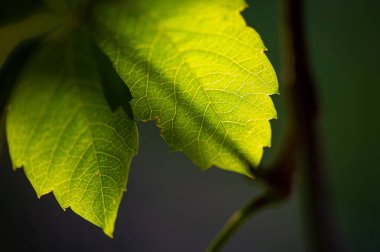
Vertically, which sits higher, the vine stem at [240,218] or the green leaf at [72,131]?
the green leaf at [72,131]

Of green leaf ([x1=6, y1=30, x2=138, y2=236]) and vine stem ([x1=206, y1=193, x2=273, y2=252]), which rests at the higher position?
green leaf ([x1=6, y1=30, x2=138, y2=236])

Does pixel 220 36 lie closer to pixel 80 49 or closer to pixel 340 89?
pixel 80 49

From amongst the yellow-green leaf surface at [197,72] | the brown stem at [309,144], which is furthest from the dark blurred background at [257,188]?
the yellow-green leaf surface at [197,72]

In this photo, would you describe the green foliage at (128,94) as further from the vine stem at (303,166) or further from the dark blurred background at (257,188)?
the dark blurred background at (257,188)

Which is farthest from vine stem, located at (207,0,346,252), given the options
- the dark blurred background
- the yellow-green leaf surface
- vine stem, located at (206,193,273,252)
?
the dark blurred background

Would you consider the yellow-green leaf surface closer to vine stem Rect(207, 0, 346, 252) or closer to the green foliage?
the green foliage

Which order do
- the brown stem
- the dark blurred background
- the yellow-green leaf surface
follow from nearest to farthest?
1. the yellow-green leaf surface
2. the brown stem
3. the dark blurred background

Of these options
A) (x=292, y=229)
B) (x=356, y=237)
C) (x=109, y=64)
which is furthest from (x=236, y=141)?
(x=292, y=229)
